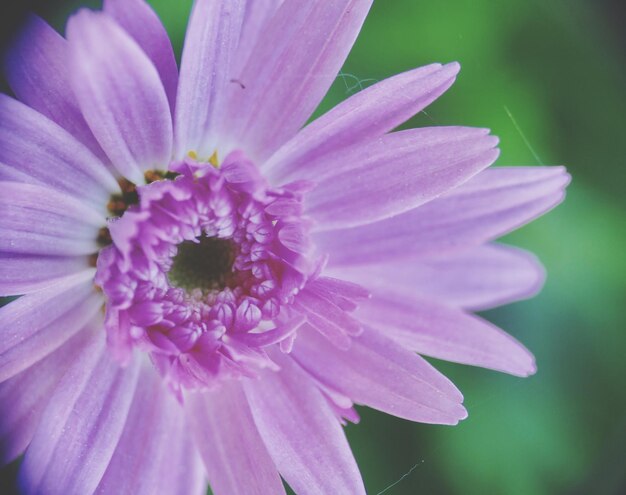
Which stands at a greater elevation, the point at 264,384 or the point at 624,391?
the point at 624,391

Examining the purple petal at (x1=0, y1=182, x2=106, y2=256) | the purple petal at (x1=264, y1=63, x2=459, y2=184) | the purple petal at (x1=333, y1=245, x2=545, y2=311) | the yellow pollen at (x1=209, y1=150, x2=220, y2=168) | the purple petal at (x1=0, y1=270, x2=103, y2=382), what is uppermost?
the purple petal at (x1=264, y1=63, x2=459, y2=184)

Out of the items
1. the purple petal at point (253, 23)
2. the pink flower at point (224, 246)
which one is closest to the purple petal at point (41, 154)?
the pink flower at point (224, 246)

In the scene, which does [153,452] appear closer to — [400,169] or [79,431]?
[79,431]

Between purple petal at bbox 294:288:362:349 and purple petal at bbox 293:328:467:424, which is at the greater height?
purple petal at bbox 294:288:362:349

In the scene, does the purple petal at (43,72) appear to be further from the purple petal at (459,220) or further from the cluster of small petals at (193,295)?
the purple petal at (459,220)

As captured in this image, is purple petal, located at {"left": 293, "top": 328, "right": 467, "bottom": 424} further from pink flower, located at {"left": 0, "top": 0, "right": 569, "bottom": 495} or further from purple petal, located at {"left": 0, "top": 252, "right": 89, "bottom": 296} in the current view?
purple petal, located at {"left": 0, "top": 252, "right": 89, "bottom": 296}

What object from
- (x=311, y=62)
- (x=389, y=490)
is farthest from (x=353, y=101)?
(x=389, y=490)

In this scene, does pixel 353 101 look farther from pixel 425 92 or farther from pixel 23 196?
pixel 23 196

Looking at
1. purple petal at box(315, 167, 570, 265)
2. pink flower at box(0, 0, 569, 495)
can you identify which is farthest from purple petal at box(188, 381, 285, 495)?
purple petal at box(315, 167, 570, 265)
